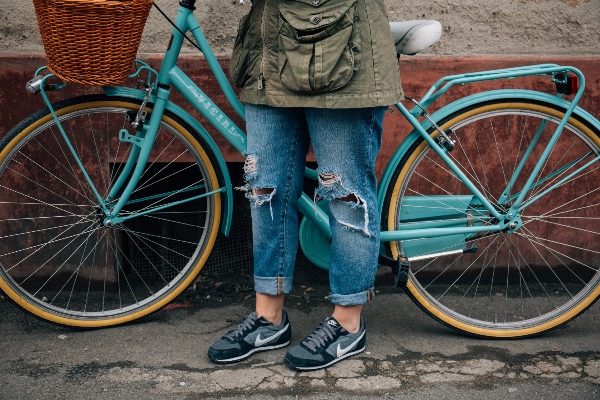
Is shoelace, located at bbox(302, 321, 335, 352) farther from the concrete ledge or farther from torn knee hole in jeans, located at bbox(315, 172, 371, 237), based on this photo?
the concrete ledge

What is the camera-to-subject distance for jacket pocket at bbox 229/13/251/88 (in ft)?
8.80

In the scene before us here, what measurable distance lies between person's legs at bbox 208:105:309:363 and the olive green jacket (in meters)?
0.14

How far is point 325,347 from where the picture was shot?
2.83 metres

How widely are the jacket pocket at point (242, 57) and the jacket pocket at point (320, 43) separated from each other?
236mm

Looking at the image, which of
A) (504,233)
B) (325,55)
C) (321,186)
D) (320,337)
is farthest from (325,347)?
(325,55)

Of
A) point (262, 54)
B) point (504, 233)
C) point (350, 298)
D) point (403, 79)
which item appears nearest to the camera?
point (262, 54)

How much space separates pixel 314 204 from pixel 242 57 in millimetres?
644

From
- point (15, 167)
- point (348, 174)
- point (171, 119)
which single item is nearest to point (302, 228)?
point (348, 174)

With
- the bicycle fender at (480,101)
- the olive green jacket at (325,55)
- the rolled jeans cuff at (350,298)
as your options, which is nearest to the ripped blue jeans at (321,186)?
the rolled jeans cuff at (350,298)

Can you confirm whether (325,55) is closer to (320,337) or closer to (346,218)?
(346,218)

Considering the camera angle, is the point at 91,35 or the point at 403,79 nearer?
the point at 91,35

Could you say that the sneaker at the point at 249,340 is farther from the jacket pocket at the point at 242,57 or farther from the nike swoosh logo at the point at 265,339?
the jacket pocket at the point at 242,57

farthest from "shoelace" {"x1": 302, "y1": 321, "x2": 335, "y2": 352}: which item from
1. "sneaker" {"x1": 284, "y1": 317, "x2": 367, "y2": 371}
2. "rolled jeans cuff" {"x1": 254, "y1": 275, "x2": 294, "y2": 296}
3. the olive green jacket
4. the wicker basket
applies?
the wicker basket

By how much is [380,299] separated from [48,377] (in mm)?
1532
